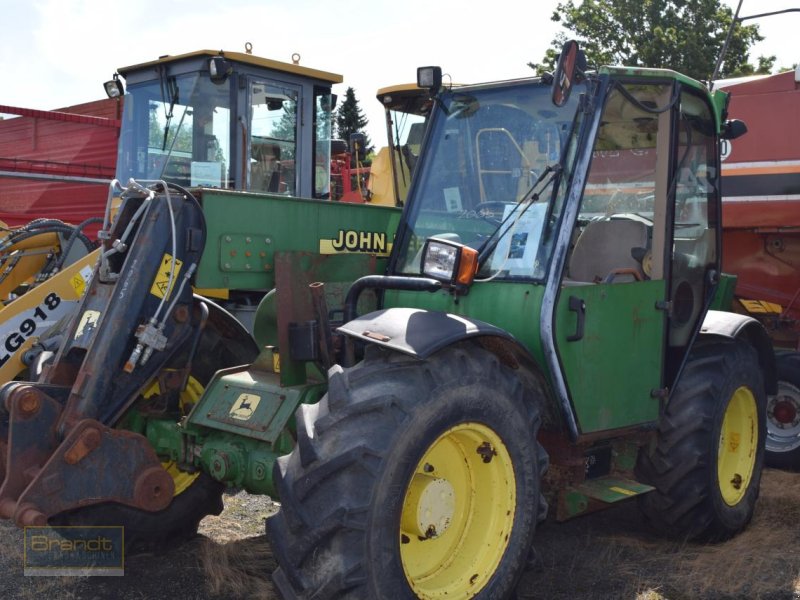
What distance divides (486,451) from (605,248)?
1739mm

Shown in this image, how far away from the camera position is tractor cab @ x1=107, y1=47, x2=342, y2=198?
7.66 metres

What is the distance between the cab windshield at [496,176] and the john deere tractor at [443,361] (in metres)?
0.01

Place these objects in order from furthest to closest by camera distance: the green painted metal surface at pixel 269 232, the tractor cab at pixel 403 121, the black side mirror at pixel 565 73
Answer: the tractor cab at pixel 403 121, the green painted metal surface at pixel 269 232, the black side mirror at pixel 565 73

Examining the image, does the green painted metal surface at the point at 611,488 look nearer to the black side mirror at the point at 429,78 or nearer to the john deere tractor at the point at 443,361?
the john deere tractor at the point at 443,361

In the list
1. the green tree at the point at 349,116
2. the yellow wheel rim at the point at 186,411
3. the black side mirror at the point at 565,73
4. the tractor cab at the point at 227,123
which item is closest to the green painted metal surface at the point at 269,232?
the yellow wheel rim at the point at 186,411

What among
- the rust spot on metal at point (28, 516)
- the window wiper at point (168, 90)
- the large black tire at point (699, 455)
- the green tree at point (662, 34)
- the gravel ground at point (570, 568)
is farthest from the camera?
the green tree at point (662, 34)

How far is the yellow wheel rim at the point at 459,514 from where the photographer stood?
11.2ft

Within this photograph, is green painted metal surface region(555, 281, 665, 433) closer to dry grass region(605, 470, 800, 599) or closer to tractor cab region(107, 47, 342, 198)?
dry grass region(605, 470, 800, 599)

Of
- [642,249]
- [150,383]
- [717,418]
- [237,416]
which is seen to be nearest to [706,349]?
[717,418]

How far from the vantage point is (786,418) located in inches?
274

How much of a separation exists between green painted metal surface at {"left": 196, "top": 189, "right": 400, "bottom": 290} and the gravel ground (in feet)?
4.57

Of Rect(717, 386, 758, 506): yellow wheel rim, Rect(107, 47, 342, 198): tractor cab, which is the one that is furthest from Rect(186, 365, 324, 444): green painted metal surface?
Rect(107, 47, 342, 198): tractor cab

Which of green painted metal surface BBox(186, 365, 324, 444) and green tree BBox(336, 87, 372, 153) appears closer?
green painted metal surface BBox(186, 365, 324, 444)

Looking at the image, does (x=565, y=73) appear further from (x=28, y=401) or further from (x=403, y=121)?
(x=403, y=121)
